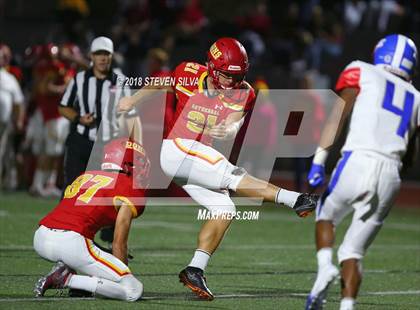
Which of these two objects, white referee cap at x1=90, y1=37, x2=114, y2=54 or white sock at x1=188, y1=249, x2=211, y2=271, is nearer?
white sock at x1=188, y1=249, x2=211, y2=271

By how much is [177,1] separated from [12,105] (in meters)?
5.71

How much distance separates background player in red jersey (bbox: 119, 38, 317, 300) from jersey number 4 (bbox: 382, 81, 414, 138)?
47.0 inches

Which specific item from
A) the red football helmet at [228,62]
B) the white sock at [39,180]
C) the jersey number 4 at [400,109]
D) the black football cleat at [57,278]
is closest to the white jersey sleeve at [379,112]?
the jersey number 4 at [400,109]

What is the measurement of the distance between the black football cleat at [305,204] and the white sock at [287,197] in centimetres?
5

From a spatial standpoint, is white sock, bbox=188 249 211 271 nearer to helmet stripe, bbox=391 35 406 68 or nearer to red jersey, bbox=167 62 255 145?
red jersey, bbox=167 62 255 145

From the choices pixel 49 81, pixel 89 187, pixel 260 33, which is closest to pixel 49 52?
pixel 49 81

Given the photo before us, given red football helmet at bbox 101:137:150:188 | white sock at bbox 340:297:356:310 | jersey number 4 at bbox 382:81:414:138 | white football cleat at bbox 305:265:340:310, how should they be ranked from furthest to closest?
red football helmet at bbox 101:137:150:188, jersey number 4 at bbox 382:81:414:138, white sock at bbox 340:297:356:310, white football cleat at bbox 305:265:340:310

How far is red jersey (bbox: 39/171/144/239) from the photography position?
6.13 m

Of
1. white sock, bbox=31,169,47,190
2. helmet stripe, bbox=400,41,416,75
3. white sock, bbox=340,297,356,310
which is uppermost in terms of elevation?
helmet stripe, bbox=400,41,416,75

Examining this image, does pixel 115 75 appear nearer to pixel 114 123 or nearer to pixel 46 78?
pixel 114 123

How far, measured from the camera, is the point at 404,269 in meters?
8.59

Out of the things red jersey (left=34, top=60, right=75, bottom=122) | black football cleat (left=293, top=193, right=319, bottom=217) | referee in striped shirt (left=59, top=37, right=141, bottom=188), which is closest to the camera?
black football cleat (left=293, top=193, right=319, bottom=217)

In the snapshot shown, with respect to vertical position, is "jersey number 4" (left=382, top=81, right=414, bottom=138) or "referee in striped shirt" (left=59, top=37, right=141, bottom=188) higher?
"jersey number 4" (left=382, top=81, right=414, bottom=138)

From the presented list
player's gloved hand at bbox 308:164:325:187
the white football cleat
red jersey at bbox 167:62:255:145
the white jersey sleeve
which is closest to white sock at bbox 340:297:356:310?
the white football cleat
